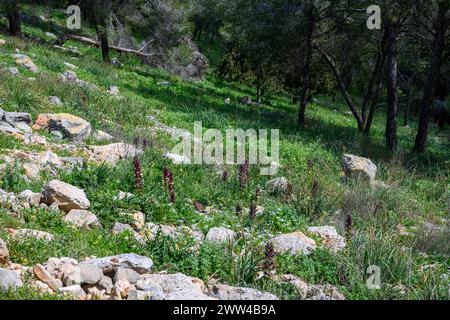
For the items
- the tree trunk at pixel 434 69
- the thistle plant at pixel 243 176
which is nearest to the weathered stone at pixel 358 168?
the thistle plant at pixel 243 176

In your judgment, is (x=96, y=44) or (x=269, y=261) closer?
(x=269, y=261)

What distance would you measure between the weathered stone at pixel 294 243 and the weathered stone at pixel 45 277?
2.56m

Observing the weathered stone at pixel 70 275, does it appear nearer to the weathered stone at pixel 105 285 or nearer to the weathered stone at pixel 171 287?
the weathered stone at pixel 105 285

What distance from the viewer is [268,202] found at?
308 inches

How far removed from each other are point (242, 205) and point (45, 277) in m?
3.72

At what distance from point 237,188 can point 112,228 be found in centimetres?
261

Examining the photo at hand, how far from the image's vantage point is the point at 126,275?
469 centimetres

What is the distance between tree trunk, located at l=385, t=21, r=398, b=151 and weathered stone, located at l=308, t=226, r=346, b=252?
30.8 feet

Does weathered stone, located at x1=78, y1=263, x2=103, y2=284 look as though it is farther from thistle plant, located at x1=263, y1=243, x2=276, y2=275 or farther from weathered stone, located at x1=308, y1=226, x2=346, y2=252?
weathered stone, located at x1=308, y1=226, x2=346, y2=252

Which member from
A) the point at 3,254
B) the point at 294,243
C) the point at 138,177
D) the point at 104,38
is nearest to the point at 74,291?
the point at 3,254

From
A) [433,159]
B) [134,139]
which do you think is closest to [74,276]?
[134,139]

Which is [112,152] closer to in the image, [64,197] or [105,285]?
[64,197]

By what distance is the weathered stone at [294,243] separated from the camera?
234 inches

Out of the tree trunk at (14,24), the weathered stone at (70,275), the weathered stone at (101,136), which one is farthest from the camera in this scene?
the tree trunk at (14,24)
